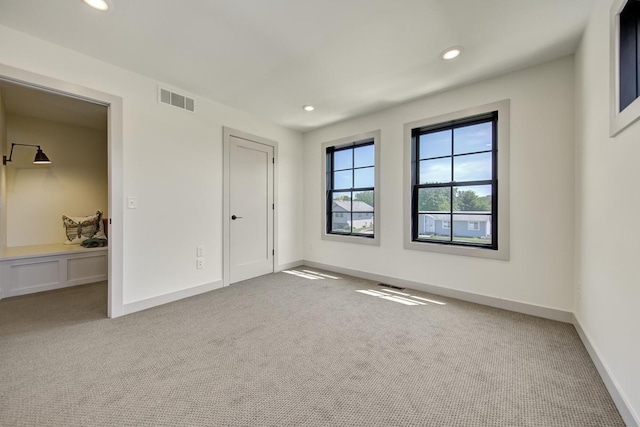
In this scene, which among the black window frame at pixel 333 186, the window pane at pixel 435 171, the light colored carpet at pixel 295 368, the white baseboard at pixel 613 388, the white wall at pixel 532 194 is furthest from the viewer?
the black window frame at pixel 333 186

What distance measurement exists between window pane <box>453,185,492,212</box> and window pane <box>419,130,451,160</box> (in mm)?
527

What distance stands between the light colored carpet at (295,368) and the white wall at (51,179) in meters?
1.89

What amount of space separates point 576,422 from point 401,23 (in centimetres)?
279

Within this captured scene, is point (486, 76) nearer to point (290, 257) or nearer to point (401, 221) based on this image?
point (401, 221)

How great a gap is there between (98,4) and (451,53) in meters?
2.90

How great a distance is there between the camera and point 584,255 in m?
2.18

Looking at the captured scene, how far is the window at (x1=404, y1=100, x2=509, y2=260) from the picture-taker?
287cm

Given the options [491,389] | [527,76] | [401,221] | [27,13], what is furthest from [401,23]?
[27,13]

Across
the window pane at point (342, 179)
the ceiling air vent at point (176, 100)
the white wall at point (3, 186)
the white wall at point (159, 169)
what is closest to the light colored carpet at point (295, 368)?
the white wall at point (159, 169)

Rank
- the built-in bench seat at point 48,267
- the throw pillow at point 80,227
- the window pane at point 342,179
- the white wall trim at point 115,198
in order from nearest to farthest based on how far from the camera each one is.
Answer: the white wall trim at point 115,198
the built-in bench seat at point 48,267
the throw pillow at point 80,227
the window pane at point 342,179

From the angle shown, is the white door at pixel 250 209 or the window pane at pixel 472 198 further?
the white door at pixel 250 209

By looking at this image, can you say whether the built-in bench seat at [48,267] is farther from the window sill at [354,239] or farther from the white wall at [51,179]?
the window sill at [354,239]

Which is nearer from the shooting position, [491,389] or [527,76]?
[491,389]

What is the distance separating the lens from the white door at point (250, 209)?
3.84m
